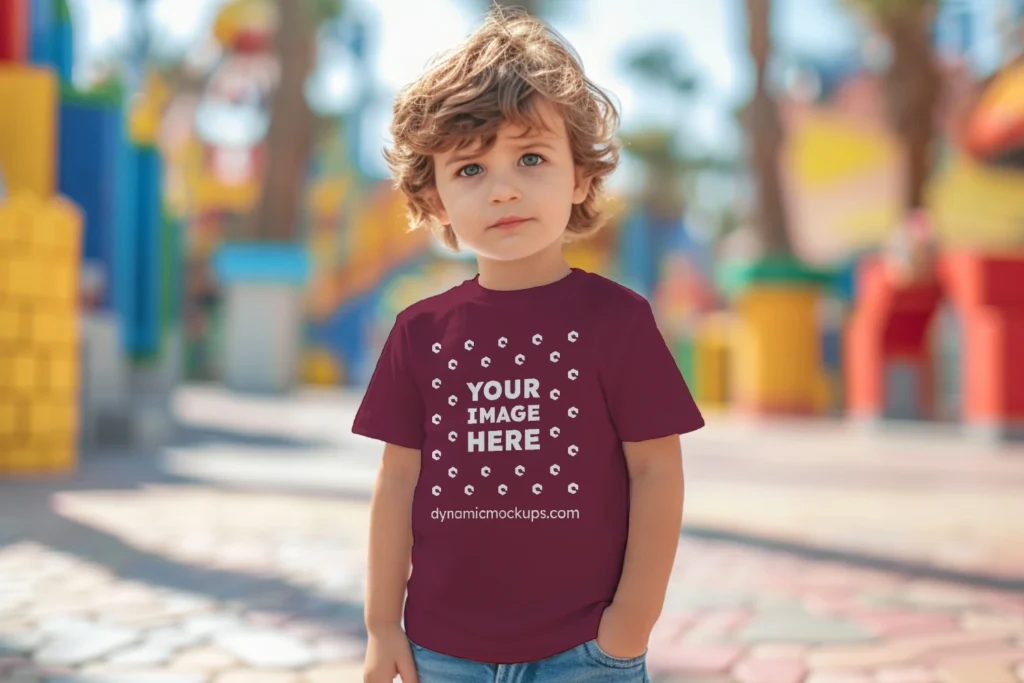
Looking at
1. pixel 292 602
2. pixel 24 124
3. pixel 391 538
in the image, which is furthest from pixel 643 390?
pixel 24 124

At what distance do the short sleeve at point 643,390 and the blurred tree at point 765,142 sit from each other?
15338 mm

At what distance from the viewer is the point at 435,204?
1623 millimetres

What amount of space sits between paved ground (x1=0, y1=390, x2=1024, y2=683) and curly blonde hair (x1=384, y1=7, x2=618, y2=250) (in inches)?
55.4

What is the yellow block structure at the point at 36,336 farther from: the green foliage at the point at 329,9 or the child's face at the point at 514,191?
the green foliage at the point at 329,9

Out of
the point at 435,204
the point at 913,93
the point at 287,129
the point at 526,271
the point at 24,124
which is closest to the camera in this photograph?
the point at 526,271

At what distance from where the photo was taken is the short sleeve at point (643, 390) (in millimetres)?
1398


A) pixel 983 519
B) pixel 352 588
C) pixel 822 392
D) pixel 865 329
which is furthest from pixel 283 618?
pixel 822 392

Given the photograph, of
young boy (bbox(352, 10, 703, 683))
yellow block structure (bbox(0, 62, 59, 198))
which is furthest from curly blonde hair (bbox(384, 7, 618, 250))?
yellow block structure (bbox(0, 62, 59, 198))

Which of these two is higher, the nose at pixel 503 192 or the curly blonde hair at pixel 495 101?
the curly blonde hair at pixel 495 101

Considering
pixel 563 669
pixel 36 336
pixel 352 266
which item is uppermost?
pixel 352 266

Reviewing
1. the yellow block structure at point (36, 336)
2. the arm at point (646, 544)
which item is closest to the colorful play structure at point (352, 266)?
the yellow block structure at point (36, 336)

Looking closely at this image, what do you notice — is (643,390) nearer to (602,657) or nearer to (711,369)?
(602,657)

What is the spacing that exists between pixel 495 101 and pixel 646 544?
65 cm

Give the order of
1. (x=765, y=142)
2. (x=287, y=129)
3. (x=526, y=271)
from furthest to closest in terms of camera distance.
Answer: (x=287, y=129)
(x=765, y=142)
(x=526, y=271)
